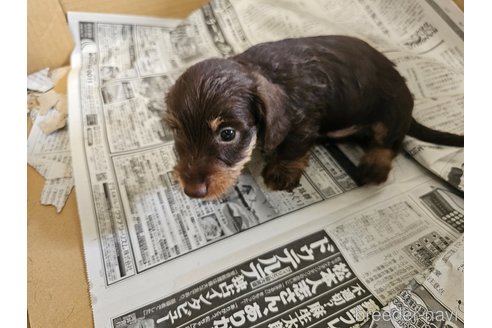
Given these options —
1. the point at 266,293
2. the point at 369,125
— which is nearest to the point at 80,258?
the point at 266,293

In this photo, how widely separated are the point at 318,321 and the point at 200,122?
65 centimetres

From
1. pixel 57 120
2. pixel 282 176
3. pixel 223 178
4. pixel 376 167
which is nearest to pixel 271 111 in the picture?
pixel 223 178

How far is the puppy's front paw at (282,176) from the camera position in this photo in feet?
4.38

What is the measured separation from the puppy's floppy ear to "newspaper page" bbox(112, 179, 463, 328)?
34 cm

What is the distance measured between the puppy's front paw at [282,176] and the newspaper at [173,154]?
32mm

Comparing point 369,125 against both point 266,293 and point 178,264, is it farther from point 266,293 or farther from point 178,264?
point 178,264

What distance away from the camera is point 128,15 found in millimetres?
1808

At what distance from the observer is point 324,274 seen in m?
1.17

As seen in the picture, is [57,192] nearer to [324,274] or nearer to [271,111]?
[271,111]

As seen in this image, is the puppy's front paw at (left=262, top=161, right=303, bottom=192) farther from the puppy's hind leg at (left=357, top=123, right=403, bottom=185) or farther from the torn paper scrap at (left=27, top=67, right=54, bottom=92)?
the torn paper scrap at (left=27, top=67, right=54, bottom=92)

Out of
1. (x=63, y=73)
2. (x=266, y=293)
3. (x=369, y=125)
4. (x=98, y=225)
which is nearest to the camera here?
(x=266, y=293)

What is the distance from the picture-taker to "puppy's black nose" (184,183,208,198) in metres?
1.04

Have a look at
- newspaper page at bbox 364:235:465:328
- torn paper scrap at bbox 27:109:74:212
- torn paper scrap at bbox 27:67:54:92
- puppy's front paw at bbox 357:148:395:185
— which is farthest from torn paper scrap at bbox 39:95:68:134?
newspaper page at bbox 364:235:465:328

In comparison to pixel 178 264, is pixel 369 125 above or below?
above
